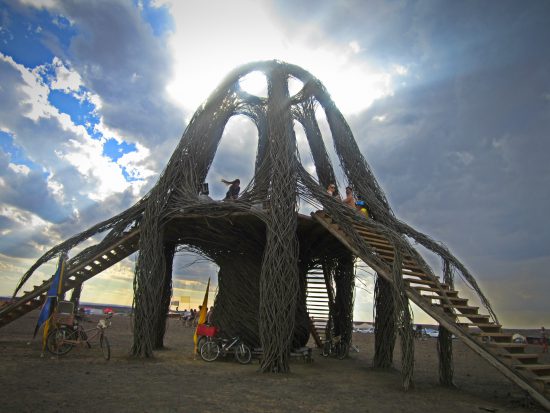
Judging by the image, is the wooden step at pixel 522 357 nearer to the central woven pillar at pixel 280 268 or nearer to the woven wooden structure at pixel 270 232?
the woven wooden structure at pixel 270 232

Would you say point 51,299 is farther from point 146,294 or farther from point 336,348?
point 336,348

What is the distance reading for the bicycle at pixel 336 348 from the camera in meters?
14.2

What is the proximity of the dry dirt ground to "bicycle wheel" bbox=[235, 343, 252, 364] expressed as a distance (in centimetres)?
27

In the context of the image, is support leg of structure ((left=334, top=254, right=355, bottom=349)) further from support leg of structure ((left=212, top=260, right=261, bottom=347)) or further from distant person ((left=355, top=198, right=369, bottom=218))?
support leg of structure ((left=212, top=260, right=261, bottom=347))

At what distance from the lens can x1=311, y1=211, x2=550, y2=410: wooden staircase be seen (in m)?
6.74

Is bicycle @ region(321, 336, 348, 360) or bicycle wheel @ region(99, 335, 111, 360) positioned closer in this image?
bicycle wheel @ region(99, 335, 111, 360)

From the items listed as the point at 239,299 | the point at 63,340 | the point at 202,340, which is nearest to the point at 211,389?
the point at 239,299

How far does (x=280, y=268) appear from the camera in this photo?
9.05m

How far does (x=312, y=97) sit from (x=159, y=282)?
7.66m

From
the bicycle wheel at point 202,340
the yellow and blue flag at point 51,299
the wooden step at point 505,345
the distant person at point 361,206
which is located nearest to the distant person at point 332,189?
the distant person at point 361,206

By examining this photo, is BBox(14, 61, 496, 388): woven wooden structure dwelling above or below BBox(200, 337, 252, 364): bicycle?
above

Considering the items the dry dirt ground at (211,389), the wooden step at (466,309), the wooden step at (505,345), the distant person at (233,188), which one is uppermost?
the distant person at (233,188)

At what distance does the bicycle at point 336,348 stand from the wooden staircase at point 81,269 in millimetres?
7634

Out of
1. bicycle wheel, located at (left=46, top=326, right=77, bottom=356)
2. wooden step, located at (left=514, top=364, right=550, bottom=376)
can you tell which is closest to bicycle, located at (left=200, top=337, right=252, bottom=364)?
bicycle wheel, located at (left=46, top=326, right=77, bottom=356)
